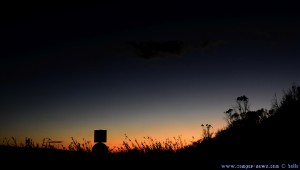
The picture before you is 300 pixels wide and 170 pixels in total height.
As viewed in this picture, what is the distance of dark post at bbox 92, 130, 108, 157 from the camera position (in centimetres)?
1220

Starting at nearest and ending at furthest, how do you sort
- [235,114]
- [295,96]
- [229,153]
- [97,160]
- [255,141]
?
[97,160] → [229,153] → [255,141] → [295,96] → [235,114]

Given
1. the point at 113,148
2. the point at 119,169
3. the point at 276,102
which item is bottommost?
the point at 119,169

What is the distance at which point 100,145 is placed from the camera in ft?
40.3

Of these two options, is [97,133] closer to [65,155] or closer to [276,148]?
[65,155]

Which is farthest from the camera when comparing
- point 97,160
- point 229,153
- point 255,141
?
point 255,141

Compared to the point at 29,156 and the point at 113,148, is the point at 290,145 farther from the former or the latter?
the point at 29,156

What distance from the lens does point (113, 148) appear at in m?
13.1

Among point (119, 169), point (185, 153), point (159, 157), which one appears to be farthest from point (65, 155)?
point (185, 153)

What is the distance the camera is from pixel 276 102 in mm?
30578

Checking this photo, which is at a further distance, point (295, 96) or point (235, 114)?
point (235, 114)

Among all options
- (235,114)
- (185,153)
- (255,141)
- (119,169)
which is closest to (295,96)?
(235,114)

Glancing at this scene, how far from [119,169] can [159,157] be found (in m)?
1.76

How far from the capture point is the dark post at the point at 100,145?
1220 centimetres

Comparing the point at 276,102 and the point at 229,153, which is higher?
the point at 276,102
